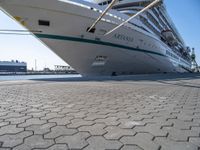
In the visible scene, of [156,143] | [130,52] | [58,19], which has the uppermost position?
[58,19]

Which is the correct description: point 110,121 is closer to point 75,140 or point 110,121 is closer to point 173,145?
point 75,140

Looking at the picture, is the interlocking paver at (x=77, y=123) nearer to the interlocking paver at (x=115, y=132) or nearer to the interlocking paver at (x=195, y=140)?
the interlocking paver at (x=115, y=132)

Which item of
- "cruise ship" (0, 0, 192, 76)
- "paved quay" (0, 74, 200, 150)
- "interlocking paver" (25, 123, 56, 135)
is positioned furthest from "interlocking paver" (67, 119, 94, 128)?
"cruise ship" (0, 0, 192, 76)

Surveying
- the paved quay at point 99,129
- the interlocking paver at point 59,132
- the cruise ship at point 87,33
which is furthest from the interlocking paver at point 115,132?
the cruise ship at point 87,33

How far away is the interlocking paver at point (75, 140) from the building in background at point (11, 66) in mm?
51707

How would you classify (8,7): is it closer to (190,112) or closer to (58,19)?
(58,19)

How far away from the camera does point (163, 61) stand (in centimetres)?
2022

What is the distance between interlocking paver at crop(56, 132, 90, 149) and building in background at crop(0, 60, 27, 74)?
170 feet

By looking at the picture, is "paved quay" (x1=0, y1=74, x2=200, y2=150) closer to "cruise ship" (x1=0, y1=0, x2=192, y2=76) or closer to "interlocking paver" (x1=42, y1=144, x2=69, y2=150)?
"interlocking paver" (x1=42, y1=144, x2=69, y2=150)

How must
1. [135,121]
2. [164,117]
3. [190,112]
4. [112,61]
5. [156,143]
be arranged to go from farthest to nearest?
[112,61] → [190,112] → [164,117] → [135,121] → [156,143]

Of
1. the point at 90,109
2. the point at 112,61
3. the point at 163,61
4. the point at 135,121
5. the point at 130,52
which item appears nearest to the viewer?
the point at 135,121


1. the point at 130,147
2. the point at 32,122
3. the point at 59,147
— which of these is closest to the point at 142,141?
the point at 130,147

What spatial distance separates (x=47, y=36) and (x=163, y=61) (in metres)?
15.3

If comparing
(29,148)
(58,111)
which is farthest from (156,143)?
(58,111)
